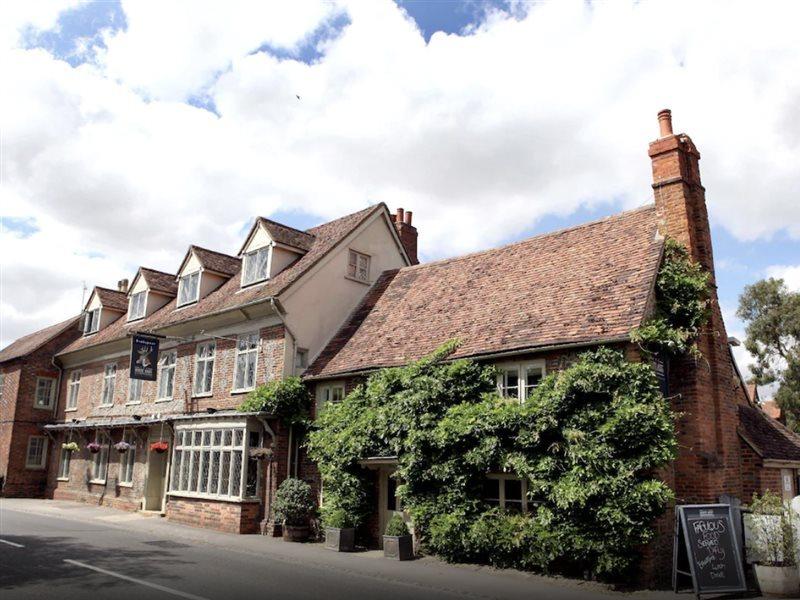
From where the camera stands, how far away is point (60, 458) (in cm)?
2980

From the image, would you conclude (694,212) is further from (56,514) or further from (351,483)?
(56,514)

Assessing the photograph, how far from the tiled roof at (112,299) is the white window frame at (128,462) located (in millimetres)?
8917

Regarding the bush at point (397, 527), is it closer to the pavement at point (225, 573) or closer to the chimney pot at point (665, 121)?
the pavement at point (225, 573)

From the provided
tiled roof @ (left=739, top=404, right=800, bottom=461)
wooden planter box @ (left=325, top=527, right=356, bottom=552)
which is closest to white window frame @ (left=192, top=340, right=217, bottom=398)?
wooden planter box @ (left=325, top=527, right=356, bottom=552)

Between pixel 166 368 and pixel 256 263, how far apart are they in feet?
17.9

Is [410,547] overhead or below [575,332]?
below

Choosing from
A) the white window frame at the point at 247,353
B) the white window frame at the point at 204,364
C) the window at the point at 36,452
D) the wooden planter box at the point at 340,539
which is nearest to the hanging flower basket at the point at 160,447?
the white window frame at the point at 204,364

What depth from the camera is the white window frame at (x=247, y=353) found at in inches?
789

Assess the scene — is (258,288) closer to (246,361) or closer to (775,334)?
(246,361)

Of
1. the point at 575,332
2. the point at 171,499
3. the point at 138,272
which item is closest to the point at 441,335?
the point at 575,332

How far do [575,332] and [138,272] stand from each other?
21365 mm

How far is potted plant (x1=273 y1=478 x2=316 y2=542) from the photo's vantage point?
17016mm

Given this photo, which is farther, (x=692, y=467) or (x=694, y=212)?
(x=694, y=212)

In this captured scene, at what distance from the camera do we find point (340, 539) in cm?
1563
